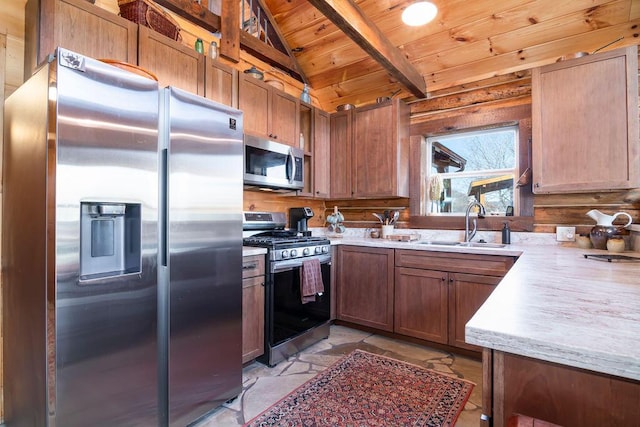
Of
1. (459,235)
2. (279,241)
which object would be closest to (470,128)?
(459,235)

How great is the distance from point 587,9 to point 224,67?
2.85 m

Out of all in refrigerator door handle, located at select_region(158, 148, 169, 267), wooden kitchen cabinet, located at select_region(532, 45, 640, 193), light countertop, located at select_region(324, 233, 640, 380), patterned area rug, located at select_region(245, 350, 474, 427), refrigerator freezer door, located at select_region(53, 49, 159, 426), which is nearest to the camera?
light countertop, located at select_region(324, 233, 640, 380)

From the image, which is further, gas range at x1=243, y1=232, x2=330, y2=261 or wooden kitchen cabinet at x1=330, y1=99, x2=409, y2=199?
wooden kitchen cabinet at x1=330, y1=99, x2=409, y2=199

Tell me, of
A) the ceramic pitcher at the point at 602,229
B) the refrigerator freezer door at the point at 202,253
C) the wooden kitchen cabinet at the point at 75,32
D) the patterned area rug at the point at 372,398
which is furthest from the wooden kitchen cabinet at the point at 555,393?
the wooden kitchen cabinet at the point at 75,32

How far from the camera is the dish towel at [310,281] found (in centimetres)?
259

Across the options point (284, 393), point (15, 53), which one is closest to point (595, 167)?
point (284, 393)

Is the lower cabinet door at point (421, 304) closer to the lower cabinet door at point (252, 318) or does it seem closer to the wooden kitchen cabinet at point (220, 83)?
the lower cabinet door at point (252, 318)

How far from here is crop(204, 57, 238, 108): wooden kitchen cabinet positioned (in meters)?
2.37

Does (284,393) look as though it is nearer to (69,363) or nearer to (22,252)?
(69,363)

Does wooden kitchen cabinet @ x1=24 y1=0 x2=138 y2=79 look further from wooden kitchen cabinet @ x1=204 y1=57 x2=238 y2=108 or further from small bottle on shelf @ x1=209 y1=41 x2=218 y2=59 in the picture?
small bottle on shelf @ x1=209 y1=41 x2=218 y2=59

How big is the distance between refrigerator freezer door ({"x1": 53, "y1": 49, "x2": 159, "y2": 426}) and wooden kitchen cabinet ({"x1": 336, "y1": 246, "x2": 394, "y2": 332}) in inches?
77.4

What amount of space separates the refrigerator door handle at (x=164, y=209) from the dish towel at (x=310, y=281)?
1229 millimetres

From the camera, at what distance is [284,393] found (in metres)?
2.03

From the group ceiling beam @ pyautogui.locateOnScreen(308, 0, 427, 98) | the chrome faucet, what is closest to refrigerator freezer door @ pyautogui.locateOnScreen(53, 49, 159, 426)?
ceiling beam @ pyautogui.locateOnScreen(308, 0, 427, 98)
